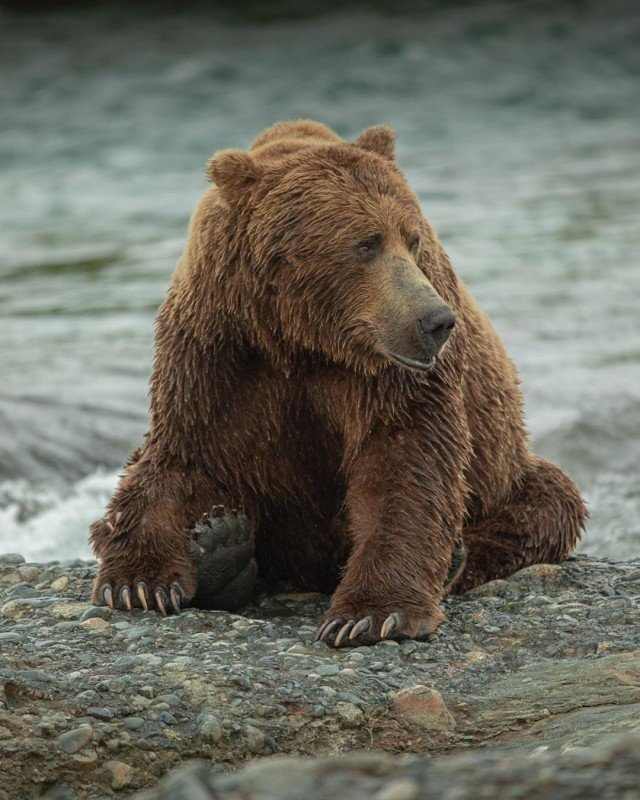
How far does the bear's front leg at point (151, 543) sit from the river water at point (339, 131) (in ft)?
12.3

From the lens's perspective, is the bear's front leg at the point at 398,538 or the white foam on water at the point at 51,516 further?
the white foam on water at the point at 51,516

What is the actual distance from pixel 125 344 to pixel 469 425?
868cm

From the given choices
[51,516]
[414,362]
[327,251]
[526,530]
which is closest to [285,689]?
[414,362]

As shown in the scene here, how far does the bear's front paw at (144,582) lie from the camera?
5210 millimetres

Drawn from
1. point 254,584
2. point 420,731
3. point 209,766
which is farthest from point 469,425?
point 209,766

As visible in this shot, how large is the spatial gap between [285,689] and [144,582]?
1027 mm

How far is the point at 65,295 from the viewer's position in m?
16.6

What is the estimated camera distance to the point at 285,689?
14.5 feet

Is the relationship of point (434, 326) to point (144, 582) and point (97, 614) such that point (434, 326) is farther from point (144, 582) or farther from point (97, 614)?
point (97, 614)

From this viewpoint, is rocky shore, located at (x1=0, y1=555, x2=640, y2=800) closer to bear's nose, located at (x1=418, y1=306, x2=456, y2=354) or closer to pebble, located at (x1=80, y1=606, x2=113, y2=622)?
pebble, located at (x1=80, y1=606, x2=113, y2=622)

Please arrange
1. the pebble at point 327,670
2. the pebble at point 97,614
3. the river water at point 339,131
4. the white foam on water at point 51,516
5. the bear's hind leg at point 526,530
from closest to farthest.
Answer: the pebble at point 327,670 < the pebble at point 97,614 < the bear's hind leg at point 526,530 < the white foam on water at point 51,516 < the river water at point 339,131

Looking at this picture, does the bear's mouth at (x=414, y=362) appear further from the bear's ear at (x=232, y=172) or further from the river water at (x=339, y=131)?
the river water at (x=339, y=131)

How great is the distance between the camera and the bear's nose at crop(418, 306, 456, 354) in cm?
482

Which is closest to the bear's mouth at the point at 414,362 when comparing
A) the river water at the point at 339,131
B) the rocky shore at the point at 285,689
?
the rocky shore at the point at 285,689
